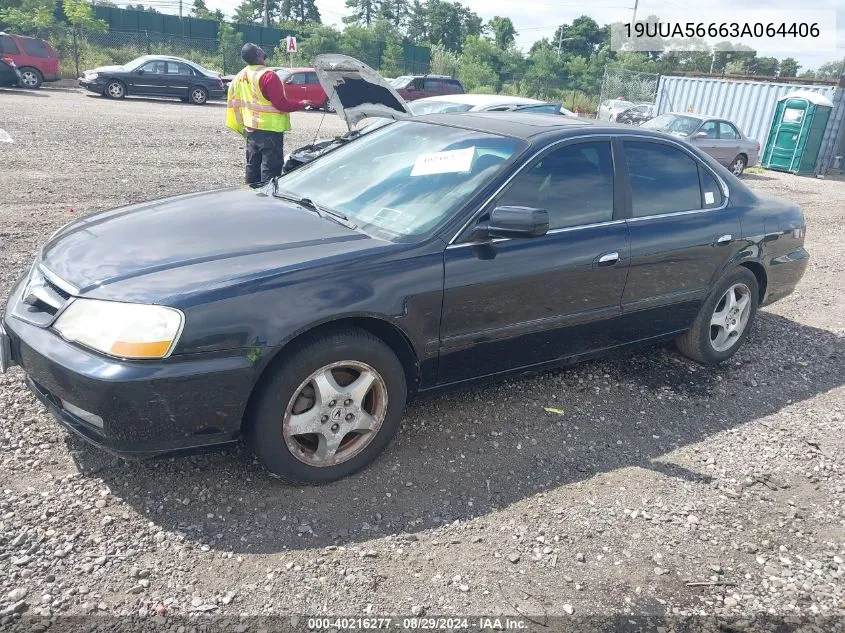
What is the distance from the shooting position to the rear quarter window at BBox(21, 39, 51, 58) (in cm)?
2128

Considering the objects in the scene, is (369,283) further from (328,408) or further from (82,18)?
(82,18)

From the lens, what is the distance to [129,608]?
7.69 ft

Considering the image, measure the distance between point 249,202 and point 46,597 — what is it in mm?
2126

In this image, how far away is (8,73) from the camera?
1986cm

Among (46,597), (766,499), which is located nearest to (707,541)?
(766,499)

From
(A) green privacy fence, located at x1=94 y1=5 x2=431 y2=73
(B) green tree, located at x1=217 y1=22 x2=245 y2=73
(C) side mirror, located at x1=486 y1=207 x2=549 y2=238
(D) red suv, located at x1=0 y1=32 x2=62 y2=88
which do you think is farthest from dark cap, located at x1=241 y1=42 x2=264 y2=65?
(B) green tree, located at x1=217 y1=22 x2=245 y2=73

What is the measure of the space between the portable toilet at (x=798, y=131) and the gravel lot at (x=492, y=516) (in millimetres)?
15125

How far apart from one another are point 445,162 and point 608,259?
105 centimetres

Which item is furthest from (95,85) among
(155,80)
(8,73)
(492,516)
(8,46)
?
(492,516)

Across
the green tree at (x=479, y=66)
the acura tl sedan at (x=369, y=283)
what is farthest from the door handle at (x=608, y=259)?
the green tree at (x=479, y=66)

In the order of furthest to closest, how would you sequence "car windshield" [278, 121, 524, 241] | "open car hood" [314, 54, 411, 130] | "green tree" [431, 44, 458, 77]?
1. "green tree" [431, 44, 458, 77]
2. "open car hood" [314, 54, 411, 130]
3. "car windshield" [278, 121, 524, 241]

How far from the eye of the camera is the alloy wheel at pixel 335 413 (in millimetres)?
2904

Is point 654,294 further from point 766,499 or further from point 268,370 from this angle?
point 268,370

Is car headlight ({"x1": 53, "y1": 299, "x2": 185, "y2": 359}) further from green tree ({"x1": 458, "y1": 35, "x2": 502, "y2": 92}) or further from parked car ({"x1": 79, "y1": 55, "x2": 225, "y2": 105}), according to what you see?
green tree ({"x1": 458, "y1": 35, "x2": 502, "y2": 92})
